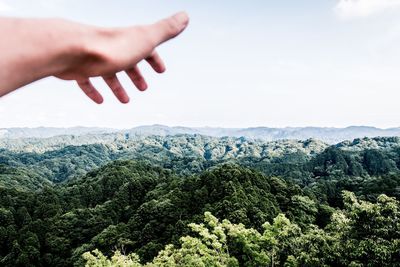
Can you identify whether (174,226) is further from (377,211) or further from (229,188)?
(377,211)

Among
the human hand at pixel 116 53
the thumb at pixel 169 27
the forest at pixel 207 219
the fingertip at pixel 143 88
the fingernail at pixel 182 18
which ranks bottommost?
the forest at pixel 207 219

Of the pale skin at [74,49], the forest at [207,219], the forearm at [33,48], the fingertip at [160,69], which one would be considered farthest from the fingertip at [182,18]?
the forest at [207,219]

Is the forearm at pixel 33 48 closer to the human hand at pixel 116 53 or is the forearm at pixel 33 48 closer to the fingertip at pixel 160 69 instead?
the human hand at pixel 116 53

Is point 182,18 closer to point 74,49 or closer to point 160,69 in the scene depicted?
point 160,69

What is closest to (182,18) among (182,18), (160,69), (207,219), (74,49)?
(182,18)

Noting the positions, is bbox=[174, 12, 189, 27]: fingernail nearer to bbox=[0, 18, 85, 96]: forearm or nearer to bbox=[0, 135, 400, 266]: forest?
bbox=[0, 18, 85, 96]: forearm

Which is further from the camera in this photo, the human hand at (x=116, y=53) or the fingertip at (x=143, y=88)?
the fingertip at (x=143, y=88)
